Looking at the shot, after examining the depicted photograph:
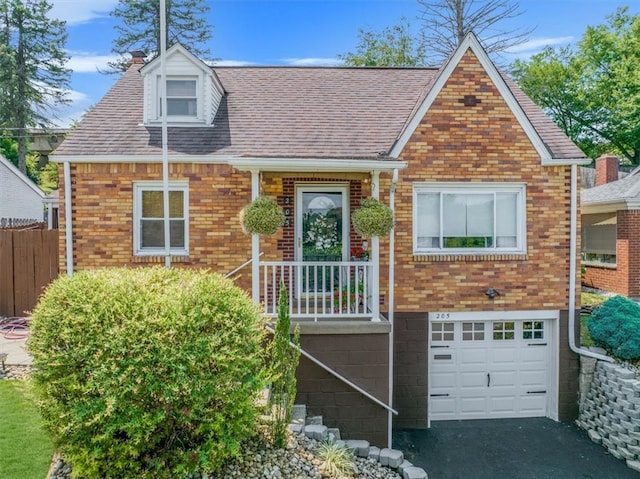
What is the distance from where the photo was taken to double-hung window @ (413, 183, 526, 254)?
9266mm

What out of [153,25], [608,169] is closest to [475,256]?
[608,169]

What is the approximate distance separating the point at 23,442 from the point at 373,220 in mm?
6046

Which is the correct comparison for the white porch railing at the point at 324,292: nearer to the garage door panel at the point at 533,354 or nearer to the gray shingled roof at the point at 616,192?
the garage door panel at the point at 533,354

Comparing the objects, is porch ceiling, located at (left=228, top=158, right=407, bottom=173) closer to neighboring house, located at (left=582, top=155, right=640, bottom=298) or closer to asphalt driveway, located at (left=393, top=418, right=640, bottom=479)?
asphalt driveway, located at (left=393, top=418, right=640, bottom=479)

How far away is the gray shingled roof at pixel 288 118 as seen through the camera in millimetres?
9367

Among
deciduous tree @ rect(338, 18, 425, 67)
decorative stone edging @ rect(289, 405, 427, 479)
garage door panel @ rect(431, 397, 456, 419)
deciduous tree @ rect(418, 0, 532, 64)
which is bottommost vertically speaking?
garage door panel @ rect(431, 397, 456, 419)

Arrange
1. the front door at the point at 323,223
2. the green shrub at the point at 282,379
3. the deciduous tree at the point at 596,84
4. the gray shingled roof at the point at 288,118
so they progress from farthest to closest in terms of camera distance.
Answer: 1. the deciduous tree at the point at 596,84
2. the front door at the point at 323,223
3. the gray shingled roof at the point at 288,118
4. the green shrub at the point at 282,379

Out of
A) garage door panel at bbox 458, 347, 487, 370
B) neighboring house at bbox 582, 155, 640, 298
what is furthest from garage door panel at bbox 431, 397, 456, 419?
neighboring house at bbox 582, 155, 640, 298

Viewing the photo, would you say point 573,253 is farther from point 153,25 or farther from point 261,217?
point 153,25

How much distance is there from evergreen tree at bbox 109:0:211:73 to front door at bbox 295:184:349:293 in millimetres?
22702

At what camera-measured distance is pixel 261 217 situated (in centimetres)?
763

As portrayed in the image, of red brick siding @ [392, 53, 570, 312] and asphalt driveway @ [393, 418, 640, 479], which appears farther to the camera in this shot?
red brick siding @ [392, 53, 570, 312]

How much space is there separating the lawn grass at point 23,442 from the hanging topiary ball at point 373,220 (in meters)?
5.36

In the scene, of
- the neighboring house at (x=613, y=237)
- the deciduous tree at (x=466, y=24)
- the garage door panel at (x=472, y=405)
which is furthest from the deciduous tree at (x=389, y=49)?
the garage door panel at (x=472, y=405)
